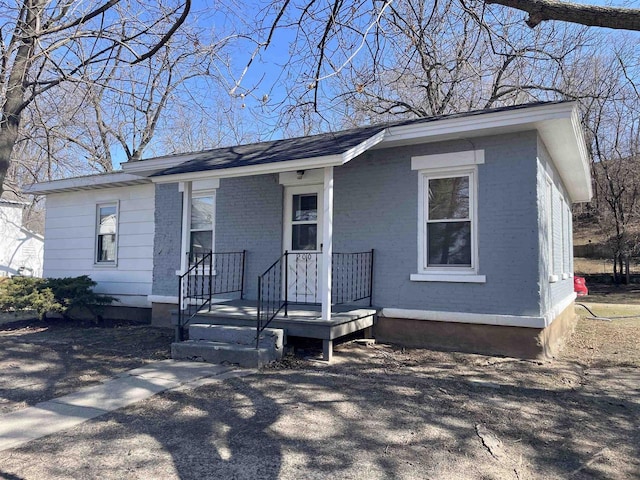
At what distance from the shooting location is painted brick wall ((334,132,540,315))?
659cm

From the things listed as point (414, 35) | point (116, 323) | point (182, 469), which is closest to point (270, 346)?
point (182, 469)

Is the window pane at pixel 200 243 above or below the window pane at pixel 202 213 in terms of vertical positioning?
below

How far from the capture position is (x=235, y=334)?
255 inches

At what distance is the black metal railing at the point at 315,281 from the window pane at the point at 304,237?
7.4 inches

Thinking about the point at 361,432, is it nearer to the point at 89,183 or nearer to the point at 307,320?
the point at 307,320

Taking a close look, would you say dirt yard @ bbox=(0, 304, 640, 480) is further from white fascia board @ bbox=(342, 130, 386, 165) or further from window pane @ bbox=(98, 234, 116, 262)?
window pane @ bbox=(98, 234, 116, 262)

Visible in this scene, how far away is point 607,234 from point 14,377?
26.3 m

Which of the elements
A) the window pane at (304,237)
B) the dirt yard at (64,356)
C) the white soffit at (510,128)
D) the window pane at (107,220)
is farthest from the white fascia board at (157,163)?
the white soffit at (510,128)

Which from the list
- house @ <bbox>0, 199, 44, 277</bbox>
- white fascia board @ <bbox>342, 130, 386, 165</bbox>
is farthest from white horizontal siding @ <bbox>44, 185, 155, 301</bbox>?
house @ <bbox>0, 199, 44, 277</bbox>

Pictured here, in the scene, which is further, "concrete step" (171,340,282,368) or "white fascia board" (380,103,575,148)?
"white fascia board" (380,103,575,148)

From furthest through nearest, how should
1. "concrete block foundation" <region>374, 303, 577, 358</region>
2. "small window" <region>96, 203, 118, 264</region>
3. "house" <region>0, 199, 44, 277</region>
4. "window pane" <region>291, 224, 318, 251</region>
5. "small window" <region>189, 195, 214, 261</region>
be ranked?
1. "house" <region>0, 199, 44, 277</region>
2. "small window" <region>96, 203, 118, 264</region>
3. "small window" <region>189, 195, 214, 261</region>
4. "window pane" <region>291, 224, 318, 251</region>
5. "concrete block foundation" <region>374, 303, 577, 358</region>

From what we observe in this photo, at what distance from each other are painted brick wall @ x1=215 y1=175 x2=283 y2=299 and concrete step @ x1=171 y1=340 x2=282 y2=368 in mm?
2365

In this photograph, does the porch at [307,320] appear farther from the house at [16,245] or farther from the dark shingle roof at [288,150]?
the house at [16,245]

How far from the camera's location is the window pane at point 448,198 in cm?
714
